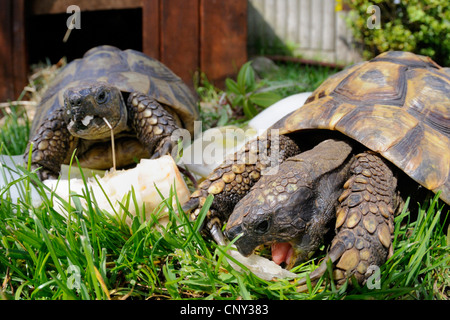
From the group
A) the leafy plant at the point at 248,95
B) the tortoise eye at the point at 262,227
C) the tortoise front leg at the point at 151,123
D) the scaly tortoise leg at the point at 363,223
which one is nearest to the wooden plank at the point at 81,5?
the leafy plant at the point at 248,95

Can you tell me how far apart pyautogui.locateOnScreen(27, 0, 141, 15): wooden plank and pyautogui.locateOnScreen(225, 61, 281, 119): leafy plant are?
1.40m

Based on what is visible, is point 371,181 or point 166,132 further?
point 166,132

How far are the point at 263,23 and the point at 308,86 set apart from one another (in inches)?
114

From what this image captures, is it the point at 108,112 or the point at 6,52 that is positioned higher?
the point at 6,52

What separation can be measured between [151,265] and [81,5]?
11.9 feet

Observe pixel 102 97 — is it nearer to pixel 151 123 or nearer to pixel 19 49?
pixel 151 123

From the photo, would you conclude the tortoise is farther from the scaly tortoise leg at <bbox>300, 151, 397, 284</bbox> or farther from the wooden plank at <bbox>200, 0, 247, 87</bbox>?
the wooden plank at <bbox>200, 0, 247, 87</bbox>

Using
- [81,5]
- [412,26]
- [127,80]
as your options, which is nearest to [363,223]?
[127,80]

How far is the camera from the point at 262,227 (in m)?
1.63

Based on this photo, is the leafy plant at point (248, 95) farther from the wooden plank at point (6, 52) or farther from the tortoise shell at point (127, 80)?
the wooden plank at point (6, 52)

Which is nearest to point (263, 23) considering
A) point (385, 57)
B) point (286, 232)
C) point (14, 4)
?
point (14, 4)

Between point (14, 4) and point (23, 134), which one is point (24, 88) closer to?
point (14, 4)

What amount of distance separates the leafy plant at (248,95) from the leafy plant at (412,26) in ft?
8.44

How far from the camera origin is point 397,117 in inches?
78.7
